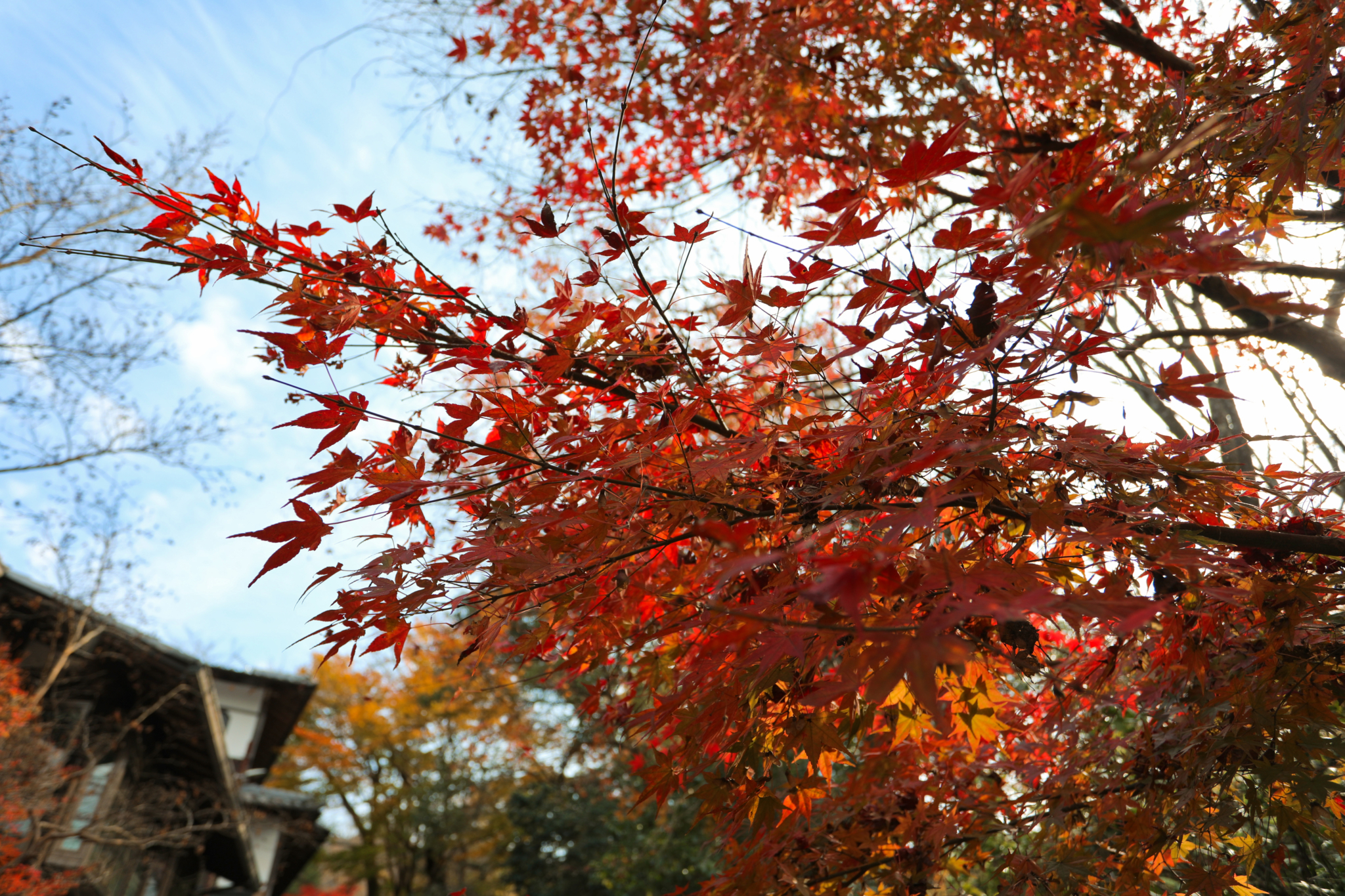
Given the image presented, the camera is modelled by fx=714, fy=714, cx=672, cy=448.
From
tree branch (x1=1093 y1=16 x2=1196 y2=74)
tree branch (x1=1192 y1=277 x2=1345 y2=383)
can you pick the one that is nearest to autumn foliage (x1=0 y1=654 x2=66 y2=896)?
tree branch (x1=1192 y1=277 x2=1345 y2=383)

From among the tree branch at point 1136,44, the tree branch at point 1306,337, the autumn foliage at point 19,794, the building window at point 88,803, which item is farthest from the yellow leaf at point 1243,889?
the building window at point 88,803

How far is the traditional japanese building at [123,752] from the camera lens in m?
8.56

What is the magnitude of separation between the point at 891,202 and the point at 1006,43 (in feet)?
5.84

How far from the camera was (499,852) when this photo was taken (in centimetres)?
1678

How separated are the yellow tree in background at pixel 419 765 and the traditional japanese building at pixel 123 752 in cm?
577

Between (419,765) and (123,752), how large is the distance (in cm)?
1086

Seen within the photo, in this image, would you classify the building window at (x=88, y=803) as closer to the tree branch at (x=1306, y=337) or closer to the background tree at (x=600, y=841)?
the background tree at (x=600, y=841)

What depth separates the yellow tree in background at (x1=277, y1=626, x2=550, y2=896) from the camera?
58.3 feet

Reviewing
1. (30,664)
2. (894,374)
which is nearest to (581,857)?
(30,664)

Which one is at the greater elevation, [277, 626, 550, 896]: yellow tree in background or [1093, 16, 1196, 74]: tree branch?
[1093, 16, 1196, 74]: tree branch

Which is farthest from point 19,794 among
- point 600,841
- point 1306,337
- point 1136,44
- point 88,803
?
point 1136,44

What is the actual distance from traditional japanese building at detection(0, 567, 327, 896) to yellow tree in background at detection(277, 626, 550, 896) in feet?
18.9

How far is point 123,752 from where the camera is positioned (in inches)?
384

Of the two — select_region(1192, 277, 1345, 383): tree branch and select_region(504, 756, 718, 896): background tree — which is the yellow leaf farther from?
select_region(504, 756, 718, 896): background tree
